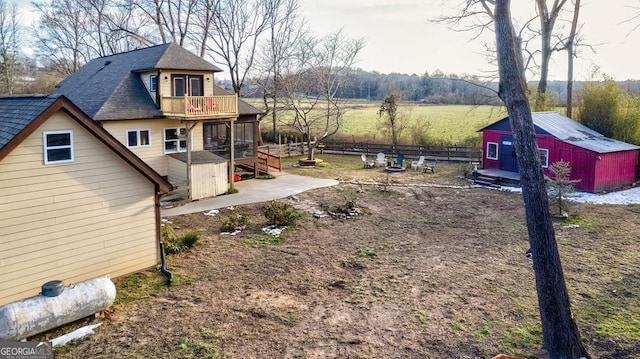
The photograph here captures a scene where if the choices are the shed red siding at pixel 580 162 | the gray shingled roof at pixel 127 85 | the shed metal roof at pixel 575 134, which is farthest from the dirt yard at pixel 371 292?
the gray shingled roof at pixel 127 85

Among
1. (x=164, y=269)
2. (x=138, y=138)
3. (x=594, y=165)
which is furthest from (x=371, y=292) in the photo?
(x=594, y=165)

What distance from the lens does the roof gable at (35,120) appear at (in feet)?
26.9

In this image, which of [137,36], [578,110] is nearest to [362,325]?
[578,110]

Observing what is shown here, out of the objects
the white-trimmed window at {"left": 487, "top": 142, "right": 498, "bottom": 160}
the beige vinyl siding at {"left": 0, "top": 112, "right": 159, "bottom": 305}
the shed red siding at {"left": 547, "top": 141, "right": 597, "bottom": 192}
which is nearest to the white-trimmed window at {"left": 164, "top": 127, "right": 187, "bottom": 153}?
the beige vinyl siding at {"left": 0, "top": 112, "right": 159, "bottom": 305}

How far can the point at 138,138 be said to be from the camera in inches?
708

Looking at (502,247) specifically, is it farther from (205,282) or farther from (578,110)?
(578,110)

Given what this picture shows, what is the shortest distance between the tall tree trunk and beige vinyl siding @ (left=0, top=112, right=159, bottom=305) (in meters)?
8.03

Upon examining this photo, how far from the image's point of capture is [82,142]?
9266 mm

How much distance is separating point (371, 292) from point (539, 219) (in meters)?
4.00

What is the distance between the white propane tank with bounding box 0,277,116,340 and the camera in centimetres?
702

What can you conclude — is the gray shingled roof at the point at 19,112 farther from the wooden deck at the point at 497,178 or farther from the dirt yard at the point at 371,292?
the wooden deck at the point at 497,178

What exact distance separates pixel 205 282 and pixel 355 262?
12.1ft

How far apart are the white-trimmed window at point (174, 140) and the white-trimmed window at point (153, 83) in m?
1.78

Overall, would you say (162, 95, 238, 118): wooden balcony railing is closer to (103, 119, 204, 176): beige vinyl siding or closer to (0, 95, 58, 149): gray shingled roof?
(103, 119, 204, 176): beige vinyl siding
